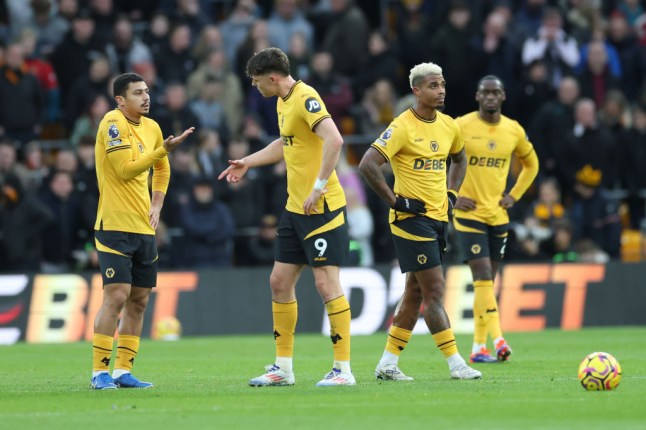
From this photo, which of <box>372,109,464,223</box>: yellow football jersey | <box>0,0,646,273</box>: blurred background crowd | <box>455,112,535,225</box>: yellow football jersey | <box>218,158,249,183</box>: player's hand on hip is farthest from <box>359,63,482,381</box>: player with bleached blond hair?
<box>0,0,646,273</box>: blurred background crowd

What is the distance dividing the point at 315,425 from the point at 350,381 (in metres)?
2.48

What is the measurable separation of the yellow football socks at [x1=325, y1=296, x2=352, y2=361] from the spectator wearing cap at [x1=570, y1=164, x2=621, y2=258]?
39.4 feet

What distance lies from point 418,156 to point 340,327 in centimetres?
178

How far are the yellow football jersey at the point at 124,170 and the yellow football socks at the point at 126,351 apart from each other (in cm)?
98

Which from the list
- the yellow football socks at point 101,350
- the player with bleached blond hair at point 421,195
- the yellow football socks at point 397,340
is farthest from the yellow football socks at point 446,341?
the yellow football socks at point 101,350

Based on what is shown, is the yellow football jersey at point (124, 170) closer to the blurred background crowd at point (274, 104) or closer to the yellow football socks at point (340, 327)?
the yellow football socks at point (340, 327)

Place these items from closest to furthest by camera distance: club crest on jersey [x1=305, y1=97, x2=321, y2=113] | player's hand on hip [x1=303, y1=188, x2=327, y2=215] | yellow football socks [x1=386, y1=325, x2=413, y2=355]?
player's hand on hip [x1=303, y1=188, x2=327, y2=215], club crest on jersey [x1=305, y1=97, x2=321, y2=113], yellow football socks [x1=386, y1=325, x2=413, y2=355]

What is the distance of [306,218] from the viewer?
38.2 ft

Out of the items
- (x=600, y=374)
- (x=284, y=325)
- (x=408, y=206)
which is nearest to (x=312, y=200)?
(x=408, y=206)

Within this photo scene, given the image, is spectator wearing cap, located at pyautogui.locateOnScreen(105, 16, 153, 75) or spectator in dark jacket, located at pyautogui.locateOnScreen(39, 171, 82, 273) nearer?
spectator in dark jacket, located at pyautogui.locateOnScreen(39, 171, 82, 273)

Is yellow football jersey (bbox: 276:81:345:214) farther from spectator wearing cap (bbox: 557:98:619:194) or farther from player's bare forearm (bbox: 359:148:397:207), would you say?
spectator wearing cap (bbox: 557:98:619:194)

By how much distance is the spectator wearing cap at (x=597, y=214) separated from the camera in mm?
23000

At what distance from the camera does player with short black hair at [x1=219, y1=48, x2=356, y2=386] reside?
11.6 meters

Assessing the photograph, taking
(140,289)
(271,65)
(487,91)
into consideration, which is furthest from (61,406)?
(487,91)
